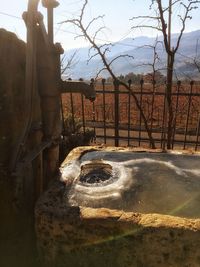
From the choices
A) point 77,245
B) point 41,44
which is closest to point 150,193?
point 77,245

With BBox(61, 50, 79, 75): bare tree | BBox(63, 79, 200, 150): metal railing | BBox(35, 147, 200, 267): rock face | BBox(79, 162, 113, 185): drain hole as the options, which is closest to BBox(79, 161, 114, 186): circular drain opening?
BBox(79, 162, 113, 185): drain hole

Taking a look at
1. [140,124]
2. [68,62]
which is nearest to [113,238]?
[140,124]

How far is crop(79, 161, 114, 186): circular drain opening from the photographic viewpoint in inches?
105

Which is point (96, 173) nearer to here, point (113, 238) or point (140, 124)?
point (113, 238)

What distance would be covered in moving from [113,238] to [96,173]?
35.2 inches

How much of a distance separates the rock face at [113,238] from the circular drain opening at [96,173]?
53 centimetres

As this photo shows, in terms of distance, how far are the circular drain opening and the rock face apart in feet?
1.73

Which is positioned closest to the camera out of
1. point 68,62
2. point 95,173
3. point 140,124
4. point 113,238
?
point 113,238

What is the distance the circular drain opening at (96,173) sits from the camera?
2.67m

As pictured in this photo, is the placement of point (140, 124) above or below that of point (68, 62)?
below

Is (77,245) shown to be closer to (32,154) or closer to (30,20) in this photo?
(32,154)

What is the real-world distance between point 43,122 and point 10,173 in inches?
18.6

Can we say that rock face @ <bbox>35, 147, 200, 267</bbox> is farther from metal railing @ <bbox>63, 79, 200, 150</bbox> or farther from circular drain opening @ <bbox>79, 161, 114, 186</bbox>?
metal railing @ <bbox>63, 79, 200, 150</bbox>

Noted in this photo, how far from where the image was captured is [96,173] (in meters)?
2.84
